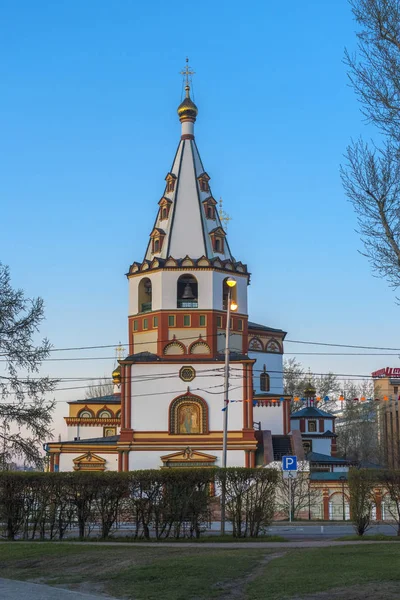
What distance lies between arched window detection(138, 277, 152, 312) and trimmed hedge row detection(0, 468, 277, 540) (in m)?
25.4

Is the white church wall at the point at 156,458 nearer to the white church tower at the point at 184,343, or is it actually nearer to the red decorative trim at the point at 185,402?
the white church tower at the point at 184,343

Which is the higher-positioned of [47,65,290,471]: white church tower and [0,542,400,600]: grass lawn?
[47,65,290,471]: white church tower

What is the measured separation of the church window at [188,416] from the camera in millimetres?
42719

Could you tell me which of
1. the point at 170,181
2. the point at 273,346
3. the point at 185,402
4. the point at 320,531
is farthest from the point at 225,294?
the point at 320,531

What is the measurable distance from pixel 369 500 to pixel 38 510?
867cm

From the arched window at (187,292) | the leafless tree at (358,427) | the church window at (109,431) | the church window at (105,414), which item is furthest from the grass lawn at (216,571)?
the leafless tree at (358,427)

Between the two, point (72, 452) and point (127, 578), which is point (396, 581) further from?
point (72, 452)

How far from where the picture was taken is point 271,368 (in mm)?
57250

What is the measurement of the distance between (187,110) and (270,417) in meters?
19.4

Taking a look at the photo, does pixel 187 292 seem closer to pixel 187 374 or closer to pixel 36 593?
pixel 187 374

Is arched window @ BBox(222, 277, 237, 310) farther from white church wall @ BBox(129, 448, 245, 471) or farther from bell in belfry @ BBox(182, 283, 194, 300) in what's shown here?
white church wall @ BBox(129, 448, 245, 471)

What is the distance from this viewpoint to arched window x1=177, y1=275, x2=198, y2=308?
1774 inches

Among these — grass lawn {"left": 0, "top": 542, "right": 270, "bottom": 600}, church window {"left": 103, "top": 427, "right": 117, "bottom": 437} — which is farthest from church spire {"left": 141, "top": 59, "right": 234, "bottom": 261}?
grass lawn {"left": 0, "top": 542, "right": 270, "bottom": 600}

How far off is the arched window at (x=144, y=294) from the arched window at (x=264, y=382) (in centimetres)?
1277
